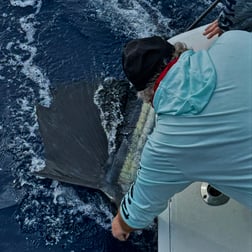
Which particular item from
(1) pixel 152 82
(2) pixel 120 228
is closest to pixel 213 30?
(1) pixel 152 82

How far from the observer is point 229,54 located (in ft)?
4.85

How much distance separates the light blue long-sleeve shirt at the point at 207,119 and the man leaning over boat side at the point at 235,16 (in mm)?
475

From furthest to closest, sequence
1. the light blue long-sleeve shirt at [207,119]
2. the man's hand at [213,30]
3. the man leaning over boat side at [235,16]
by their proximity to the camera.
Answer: the man's hand at [213,30] < the man leaning over boat side at [235,16] < the light blue long-sleeve shirt at [207,119]

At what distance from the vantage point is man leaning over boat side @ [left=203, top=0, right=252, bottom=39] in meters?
1.99

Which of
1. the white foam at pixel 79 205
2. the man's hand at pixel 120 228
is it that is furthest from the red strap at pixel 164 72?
the white foam at pixel 79 205

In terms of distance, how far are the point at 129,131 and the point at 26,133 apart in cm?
54

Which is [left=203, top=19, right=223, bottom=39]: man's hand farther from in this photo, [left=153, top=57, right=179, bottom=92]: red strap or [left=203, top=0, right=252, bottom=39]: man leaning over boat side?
[left=153, top=57, right=179, bottom=92]: red strap

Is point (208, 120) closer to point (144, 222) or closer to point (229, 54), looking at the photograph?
point (229, 54)

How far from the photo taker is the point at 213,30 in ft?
7.21

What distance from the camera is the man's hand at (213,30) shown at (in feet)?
7.10

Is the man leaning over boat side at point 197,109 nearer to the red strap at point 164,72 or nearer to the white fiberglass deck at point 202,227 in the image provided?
the red strap at point 164,72

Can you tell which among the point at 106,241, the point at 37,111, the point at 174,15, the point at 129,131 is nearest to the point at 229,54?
the point at 129,131

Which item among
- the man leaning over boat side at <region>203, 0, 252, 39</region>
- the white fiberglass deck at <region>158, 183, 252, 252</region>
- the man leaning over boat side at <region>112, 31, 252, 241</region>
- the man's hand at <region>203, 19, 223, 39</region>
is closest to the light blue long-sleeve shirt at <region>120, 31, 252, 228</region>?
the man leaning over boat side at <region>112, 31, 252, 241</region>

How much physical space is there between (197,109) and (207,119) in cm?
4
